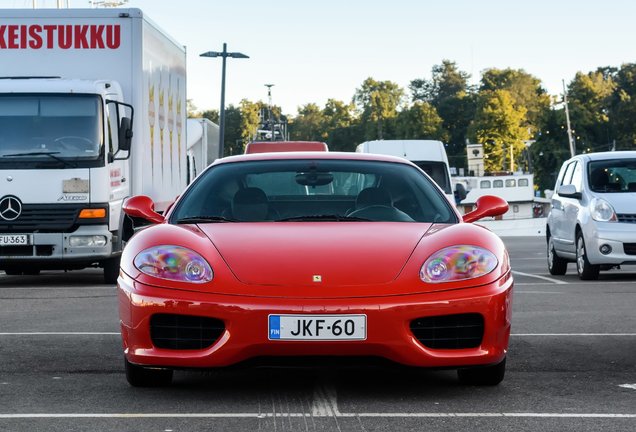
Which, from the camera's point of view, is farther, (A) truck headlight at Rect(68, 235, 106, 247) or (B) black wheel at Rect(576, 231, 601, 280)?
(B) black wheel at Rect(576, 231, 601, 280)

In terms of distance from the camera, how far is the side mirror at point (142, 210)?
8.09m

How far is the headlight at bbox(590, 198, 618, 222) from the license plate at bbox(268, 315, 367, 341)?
10906 mm

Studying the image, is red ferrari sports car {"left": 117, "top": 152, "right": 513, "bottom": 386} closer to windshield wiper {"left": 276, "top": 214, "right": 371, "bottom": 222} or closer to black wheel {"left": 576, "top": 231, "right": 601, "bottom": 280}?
windshield wiper {"left": 276, "top": 214, "right": 371, "bottom": 222}

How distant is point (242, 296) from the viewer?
661cm

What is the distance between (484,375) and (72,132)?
9.61 metres

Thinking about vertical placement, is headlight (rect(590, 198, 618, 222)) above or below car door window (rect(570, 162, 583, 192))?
below

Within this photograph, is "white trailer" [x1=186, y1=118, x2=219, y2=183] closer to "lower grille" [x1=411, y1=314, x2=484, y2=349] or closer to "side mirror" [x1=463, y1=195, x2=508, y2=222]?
"side mirror" [x1=463, y1=195, x2=508, y2=222]

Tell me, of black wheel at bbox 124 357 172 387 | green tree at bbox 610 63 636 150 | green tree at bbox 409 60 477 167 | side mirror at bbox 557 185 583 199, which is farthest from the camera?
green tree at bbox 409 60 477 167

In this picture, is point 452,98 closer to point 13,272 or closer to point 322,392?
point 13,272

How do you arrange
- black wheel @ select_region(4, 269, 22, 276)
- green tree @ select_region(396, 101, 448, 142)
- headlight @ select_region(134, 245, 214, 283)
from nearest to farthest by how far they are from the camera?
headlight @ select_region(134, 245, 214, 283), black wheel @ select_region(4, 269, 22, 276), green tree @ select_region(396, 101, 448, 142)

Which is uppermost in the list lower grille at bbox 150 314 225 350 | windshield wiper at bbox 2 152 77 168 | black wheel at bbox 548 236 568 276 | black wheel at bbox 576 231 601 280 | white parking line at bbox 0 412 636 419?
windshield wiper at bbox 2 152 77 168

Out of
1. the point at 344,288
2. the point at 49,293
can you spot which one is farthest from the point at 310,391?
the point at 49,293

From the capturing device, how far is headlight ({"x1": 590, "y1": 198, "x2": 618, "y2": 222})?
16.9 metres

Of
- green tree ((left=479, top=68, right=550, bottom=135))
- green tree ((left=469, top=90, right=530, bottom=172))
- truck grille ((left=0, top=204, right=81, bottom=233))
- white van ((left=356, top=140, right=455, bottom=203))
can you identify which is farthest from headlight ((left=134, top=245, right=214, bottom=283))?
green tree ((left=479, top=68, right=550, bottom=135))
